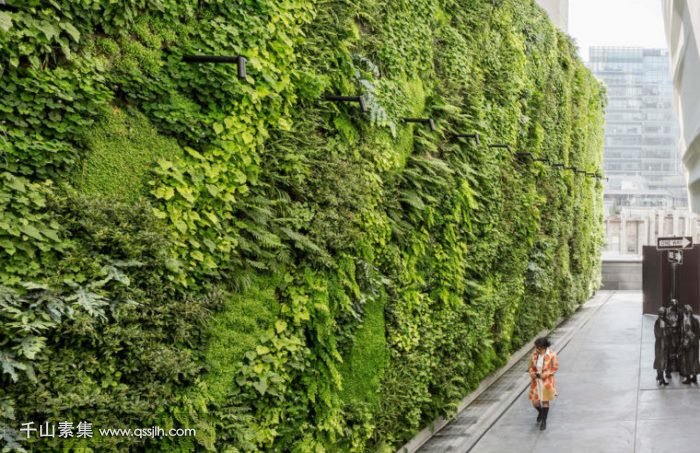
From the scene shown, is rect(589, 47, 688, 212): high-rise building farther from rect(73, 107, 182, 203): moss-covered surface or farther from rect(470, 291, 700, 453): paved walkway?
rect(73, 107, 182, 203): moss-covered surface

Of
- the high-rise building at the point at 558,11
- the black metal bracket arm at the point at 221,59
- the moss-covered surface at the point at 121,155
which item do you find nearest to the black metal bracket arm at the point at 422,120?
the black metal bracket arm at the point at 221,59

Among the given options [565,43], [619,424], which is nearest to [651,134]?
[565,43]

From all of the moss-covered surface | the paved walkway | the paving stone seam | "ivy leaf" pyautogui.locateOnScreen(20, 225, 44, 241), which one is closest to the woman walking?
the paved walkway

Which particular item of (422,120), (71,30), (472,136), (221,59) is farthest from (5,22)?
(472,136)

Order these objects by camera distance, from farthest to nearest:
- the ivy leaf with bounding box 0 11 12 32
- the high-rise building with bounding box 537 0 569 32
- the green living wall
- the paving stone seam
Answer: the high-rise building with bounding box 537 0 569 32
the paving stone seam
the green living wall
the ivy leaf with bounding box 0 11 12 32

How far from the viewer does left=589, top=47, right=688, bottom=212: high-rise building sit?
508 ft

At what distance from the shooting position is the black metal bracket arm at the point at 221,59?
607 centimetres

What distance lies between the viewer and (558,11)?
111 feet

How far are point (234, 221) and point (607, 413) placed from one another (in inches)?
369

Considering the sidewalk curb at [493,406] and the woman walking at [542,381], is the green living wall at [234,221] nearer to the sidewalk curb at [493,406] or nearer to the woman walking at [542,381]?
the sidewalk curb at [493,406]

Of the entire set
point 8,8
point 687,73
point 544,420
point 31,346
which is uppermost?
point 687,73

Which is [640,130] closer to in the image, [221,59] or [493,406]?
[493,406]

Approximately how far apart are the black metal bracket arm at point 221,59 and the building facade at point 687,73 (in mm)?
31205

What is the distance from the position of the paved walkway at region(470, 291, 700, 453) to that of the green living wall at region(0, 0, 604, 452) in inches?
51.8
